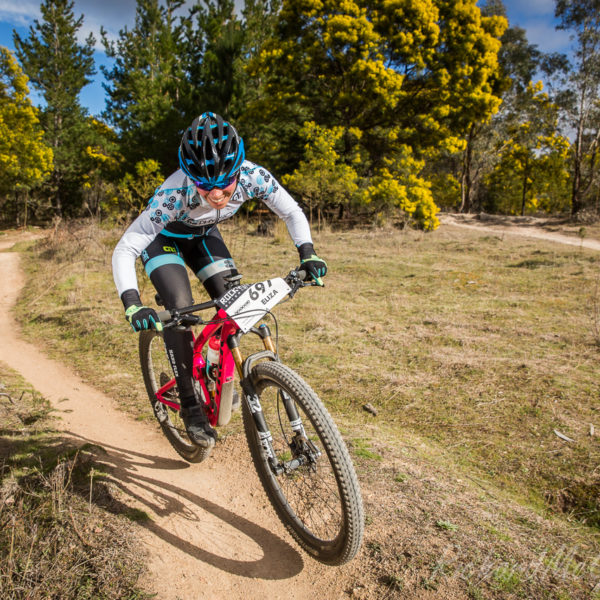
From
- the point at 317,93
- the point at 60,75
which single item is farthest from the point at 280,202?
the point at 60,75

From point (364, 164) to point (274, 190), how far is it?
19.2 m

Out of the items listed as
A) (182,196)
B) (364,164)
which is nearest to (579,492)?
(182,196)

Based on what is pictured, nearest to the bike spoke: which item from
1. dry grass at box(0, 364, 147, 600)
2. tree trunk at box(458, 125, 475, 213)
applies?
dry grass at box(0, 364, 147, 600)

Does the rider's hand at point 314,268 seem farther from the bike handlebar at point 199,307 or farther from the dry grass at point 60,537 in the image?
the dry grass at point 60,537

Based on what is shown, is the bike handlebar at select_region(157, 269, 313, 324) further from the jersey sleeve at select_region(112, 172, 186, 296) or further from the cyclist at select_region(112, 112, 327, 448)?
the jersey sleeve at select_region(112, 172, 186, 296)

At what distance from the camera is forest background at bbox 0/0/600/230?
2003cm

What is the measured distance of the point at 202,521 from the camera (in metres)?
3.15

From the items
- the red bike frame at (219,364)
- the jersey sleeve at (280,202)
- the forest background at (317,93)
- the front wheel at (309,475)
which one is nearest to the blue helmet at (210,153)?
the jersey sleeve at (280,202)

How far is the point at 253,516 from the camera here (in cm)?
323

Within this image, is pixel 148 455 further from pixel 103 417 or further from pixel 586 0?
pixel 586 0

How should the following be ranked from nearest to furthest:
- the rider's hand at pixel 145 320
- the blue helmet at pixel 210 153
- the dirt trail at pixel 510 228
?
the rider's hand at pixel 145 320 → the blue helmet at pixel 210 153 → the dirt trail at pixel 510 228

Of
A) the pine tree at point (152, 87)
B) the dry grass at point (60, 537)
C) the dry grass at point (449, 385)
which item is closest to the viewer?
the dry grass at point (60, 537)

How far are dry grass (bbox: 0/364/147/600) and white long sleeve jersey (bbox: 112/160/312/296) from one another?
57.7 inches

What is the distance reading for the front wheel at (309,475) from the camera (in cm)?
239
